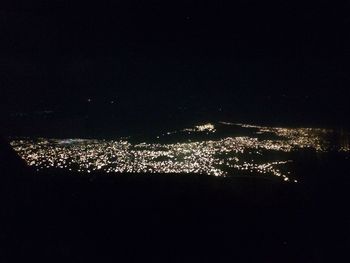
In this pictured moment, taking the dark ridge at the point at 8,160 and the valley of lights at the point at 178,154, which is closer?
the dark ridge at the point at 8,160

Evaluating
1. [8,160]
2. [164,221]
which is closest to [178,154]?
[164,221]

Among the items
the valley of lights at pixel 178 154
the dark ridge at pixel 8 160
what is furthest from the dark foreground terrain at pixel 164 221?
the valley of lights at pixel 178 154

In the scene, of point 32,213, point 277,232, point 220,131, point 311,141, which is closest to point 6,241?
point 32,213

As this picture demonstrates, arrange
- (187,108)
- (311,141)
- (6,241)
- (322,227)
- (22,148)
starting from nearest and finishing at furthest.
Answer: (6,241)
(322,227)
(22,148)
(311,141)
(187,108)

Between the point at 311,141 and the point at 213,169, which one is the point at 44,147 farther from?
the point at 311,141

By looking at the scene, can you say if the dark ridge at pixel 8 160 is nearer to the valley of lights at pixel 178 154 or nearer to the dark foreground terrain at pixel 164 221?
the dark foreground terrain at pixel 164 221
